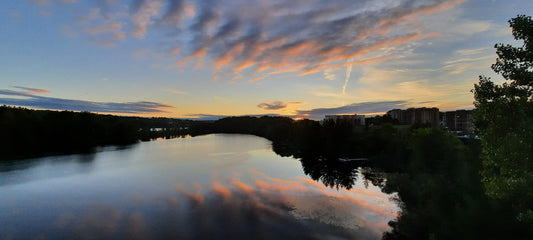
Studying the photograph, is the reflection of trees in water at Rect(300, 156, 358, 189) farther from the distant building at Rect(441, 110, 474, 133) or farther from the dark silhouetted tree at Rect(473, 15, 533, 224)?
the distant building at Rect(441, 110, 474, 133)

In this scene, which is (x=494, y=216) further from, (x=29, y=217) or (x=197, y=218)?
(x=29, y=217)

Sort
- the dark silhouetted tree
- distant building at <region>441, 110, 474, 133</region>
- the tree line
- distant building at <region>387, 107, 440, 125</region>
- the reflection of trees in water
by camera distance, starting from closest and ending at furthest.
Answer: the dark silhouetted tree
the reflection of trees in water
the tree line
distant building at <region>441, 110, 474, 133</region>
distant building at <region>387, 107, 440, 125</region>

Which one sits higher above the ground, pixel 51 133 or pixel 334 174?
pixel 51 133

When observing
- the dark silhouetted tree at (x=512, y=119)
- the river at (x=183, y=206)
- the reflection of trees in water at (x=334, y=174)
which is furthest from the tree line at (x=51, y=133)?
the dark silhouetted tree at (x=512, y=119)

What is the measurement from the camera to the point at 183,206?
85.6 feet

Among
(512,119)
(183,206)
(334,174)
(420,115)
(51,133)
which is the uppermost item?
(420,115)

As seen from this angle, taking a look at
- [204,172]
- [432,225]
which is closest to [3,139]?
[204,172]

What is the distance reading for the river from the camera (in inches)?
790

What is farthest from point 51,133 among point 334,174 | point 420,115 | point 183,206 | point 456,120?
point 456,120

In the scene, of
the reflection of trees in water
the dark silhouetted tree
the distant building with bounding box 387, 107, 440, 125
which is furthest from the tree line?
the distant building with bounding box 387, 107, 440, 125

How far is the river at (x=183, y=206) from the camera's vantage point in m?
20.1

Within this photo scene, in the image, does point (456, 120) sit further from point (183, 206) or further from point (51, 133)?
point (51, 133)

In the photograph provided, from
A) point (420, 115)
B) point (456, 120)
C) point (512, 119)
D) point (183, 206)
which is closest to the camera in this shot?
point (512, 119)

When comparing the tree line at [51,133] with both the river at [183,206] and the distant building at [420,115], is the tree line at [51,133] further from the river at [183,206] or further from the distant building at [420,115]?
the distant building at [420,115]
